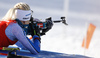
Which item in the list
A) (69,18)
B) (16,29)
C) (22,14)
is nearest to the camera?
(16,29)

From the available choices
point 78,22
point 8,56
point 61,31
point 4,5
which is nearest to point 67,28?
point 61,31

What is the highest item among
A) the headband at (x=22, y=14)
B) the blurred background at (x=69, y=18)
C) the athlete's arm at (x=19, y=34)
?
the headband at (x=22, y=14)

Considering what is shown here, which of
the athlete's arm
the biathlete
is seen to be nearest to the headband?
the biathlete

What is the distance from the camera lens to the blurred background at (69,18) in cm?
424

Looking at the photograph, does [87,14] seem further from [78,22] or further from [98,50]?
[98,50]

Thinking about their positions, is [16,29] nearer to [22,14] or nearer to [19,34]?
[19,34]

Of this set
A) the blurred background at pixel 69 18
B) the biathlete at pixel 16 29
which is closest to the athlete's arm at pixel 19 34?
the biathlete at pixel 16 29

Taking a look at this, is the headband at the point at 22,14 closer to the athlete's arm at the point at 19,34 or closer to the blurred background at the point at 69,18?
the athlete's arm at the point at 19,34

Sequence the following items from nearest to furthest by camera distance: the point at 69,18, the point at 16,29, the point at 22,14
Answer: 1. the point at 16,29
2. the point at 22,14
3. the point at 69,18

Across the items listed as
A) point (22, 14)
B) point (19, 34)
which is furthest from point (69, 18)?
point (19, 34)

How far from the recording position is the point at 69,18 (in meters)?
6.39

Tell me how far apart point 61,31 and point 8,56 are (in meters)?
3.84

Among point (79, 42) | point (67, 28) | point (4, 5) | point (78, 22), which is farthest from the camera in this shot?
point (78, 22)

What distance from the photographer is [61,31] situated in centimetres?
531
